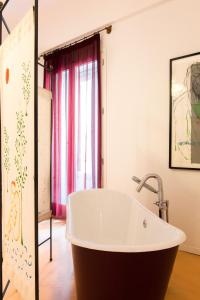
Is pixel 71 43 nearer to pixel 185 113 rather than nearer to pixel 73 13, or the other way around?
pixel 73 13

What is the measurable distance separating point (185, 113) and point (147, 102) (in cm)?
50

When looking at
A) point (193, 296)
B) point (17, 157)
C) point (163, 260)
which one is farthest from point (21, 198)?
point (193, 296)

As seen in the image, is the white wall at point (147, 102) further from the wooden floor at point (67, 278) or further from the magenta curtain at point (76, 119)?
the wooden floor at point (67, 278)

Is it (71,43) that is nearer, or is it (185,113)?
(185,113)

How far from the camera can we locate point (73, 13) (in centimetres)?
288

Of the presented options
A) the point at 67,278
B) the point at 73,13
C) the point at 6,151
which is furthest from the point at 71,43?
the point at 67,278

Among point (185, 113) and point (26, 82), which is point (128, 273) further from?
point (185, 113)

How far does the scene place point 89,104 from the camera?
352cm

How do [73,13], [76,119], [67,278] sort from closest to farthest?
[67,278] < [73,13] < [76,119]

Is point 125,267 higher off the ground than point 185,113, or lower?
lower

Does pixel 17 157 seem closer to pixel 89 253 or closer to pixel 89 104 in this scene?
pixel 89 253

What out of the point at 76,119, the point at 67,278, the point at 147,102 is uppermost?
the point at 147,102

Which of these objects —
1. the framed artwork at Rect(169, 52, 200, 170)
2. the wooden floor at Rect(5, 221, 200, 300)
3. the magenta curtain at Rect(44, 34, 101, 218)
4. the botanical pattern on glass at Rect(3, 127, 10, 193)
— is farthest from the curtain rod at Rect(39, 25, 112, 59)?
the wooden floor at Rect(5, 221, 200, 300)

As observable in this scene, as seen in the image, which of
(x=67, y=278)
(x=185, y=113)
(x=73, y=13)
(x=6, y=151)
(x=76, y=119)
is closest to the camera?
(x=6, y=151)
